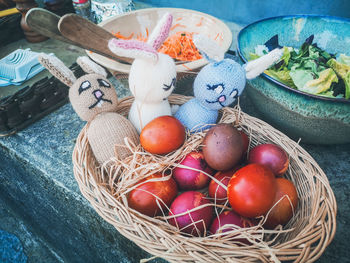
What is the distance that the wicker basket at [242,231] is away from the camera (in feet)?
1.72

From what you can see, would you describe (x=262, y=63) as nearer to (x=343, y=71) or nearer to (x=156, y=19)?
(x=343, y=71)

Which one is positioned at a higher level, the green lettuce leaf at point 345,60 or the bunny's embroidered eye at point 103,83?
the green lettuce leaf at point 345,60

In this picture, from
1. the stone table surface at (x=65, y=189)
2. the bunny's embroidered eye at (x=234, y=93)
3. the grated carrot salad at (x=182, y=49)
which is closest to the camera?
the bunny's embroidered eye at (x=234, y=93)

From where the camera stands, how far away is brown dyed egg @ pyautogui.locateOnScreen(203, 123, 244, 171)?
677 millimetres

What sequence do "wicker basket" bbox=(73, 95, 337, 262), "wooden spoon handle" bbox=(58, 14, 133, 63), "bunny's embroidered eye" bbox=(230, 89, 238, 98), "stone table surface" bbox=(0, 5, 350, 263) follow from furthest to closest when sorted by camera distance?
"stone table surface" bbox=(0, 5, 350, 263)
"bunny's embroidered eye" bbox=(230, 89, 238, 98)
"wooden spoon handle" bbox=(58, 14, 133, 63)
"wicker basket" bbox=(73, 95, 337, 262)

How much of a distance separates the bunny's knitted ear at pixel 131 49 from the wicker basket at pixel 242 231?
31 cm

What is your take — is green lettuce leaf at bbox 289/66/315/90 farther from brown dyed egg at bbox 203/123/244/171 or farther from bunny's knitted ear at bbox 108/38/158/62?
bunny's knitted ear at bbox 108/38/158/62

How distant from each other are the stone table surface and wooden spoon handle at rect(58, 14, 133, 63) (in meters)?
0.48

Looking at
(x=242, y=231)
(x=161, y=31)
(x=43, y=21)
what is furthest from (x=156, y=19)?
(x=242, y=231)

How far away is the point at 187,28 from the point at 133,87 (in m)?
0.68

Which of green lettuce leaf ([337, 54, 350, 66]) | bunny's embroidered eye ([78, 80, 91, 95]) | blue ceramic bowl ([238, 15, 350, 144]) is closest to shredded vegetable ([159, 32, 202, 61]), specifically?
blue ceramic bowl ([238, 15, 350, 144])

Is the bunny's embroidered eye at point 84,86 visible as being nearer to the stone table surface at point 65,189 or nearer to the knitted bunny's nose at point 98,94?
the knitted bunny's nose at point 98,94

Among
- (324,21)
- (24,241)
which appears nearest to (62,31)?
(324,21)

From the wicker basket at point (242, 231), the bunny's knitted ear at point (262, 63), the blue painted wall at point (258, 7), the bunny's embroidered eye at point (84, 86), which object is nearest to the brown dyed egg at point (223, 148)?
the wicker basket at point (242, 231)
